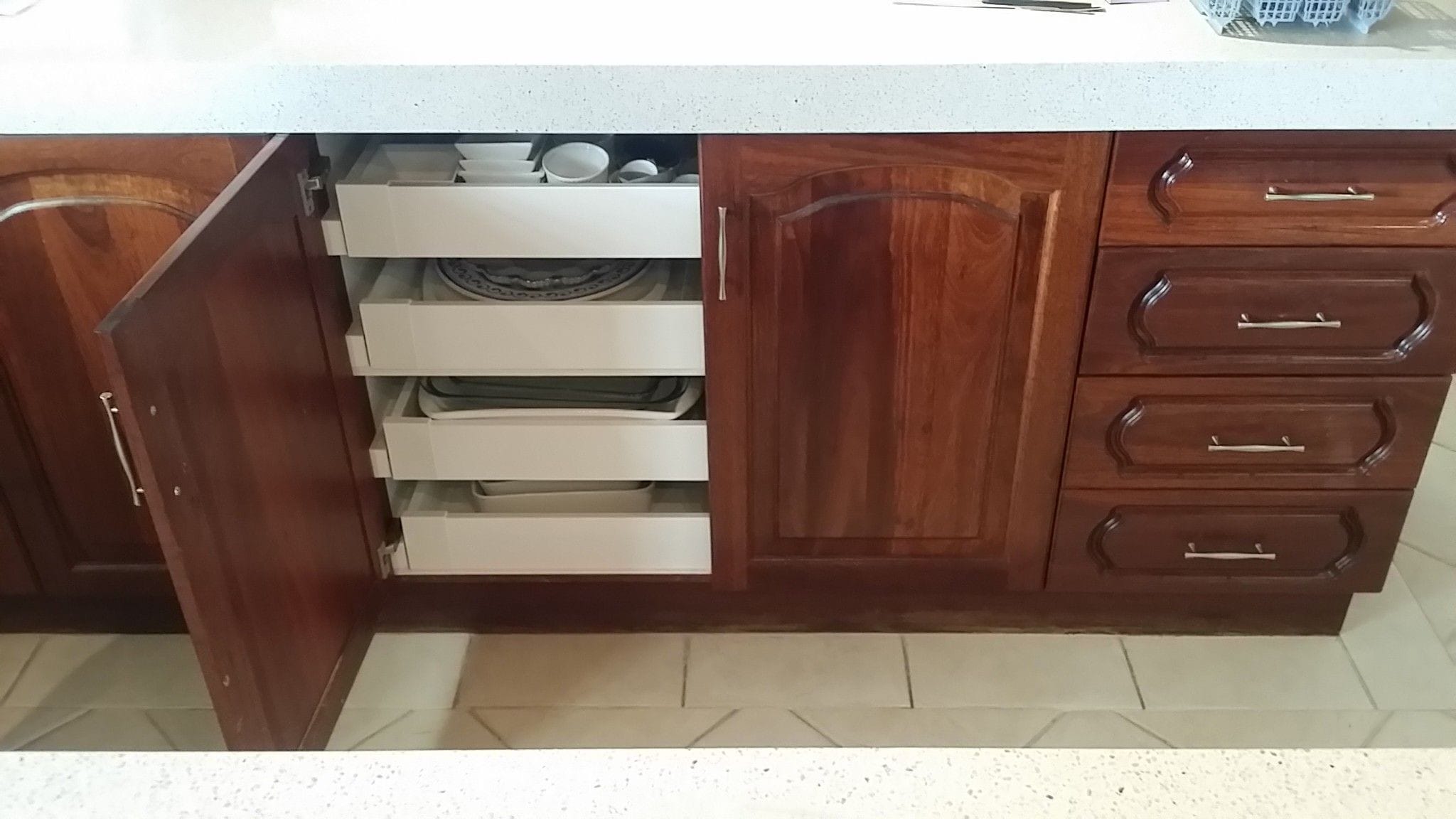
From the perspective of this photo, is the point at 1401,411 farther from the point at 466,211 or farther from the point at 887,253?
the point at 466,211

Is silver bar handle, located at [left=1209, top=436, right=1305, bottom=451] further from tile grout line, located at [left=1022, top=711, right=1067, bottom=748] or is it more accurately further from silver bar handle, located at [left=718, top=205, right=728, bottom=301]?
silver bar handle, located at [left=718, top=205, right=728, bottom=301]

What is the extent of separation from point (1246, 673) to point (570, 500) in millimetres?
976

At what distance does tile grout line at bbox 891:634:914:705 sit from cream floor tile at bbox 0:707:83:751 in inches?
40.2

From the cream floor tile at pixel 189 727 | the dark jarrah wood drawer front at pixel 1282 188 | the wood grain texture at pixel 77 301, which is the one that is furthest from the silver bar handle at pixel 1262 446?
the cream floor tile at pixel 189 727

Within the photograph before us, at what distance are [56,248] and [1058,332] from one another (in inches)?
46.0

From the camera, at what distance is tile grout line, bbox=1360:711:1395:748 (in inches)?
62.6

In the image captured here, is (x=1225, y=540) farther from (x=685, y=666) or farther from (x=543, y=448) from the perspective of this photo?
(x=543, y=448)

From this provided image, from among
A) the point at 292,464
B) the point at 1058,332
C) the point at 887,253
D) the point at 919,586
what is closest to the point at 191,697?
the point at 292,464

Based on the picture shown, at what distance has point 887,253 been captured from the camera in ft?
4.55

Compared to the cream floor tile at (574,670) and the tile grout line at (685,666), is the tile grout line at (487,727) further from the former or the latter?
the tile grout line at (685,666)

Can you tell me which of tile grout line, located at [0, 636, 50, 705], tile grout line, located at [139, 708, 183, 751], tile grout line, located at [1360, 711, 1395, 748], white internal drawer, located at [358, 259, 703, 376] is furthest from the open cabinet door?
tile grout line, located at [1360, 711, 1395, 748]

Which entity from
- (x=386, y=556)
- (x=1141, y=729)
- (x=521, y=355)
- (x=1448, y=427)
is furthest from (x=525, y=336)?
(x=1448, y=427)

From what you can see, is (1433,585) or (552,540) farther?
(1433,585)

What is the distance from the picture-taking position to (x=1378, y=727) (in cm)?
161
